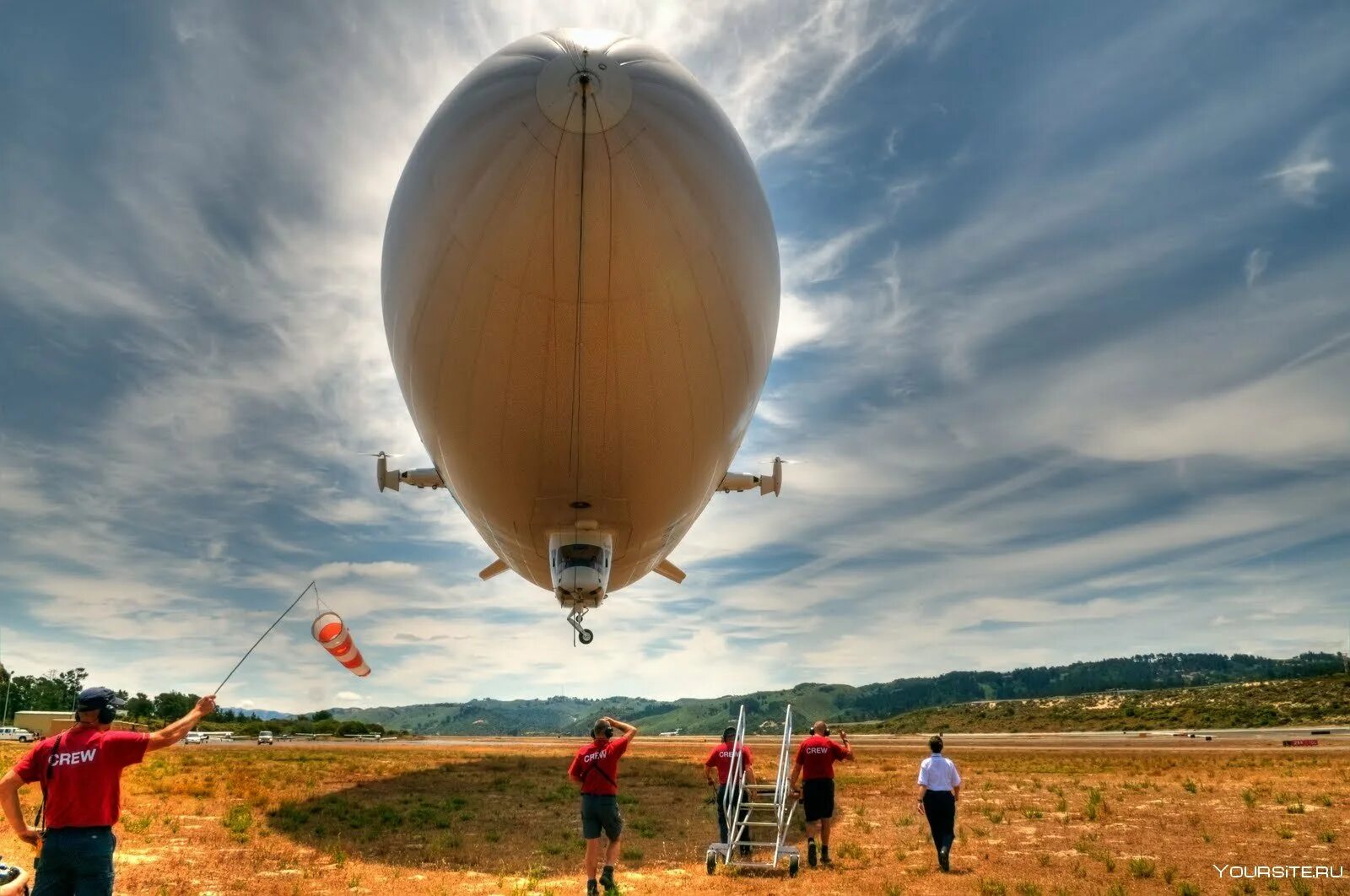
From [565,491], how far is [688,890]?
520cm

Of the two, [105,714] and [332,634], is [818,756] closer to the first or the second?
[332,634]

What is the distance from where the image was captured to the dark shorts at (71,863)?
498 cm

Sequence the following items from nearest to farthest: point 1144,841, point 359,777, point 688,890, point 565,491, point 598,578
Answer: point 688,890
point 565,491
point 598,578
point 1144,841
point 359,777

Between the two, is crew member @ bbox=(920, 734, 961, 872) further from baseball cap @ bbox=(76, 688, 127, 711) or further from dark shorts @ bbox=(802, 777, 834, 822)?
baseball cap @ bbox=(76, 688, 127, 711)

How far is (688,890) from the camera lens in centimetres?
947

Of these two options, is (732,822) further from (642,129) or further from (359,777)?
(359,777)

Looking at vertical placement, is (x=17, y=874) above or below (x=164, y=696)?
above

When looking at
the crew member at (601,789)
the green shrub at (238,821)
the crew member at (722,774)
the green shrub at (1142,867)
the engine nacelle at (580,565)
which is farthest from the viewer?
the green shrub at (238,821)

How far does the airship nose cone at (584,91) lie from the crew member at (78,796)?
5621 millimetres

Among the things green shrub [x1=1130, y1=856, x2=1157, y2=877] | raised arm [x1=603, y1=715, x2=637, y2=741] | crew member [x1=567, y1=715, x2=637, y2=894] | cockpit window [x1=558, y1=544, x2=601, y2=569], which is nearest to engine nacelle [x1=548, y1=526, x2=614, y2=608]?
cockpit window [x1=558, y1=544, x2=601, y2=569]

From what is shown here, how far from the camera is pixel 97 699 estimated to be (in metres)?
5.40

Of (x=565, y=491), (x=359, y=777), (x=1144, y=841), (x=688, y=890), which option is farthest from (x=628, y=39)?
(x=359, y=777)
